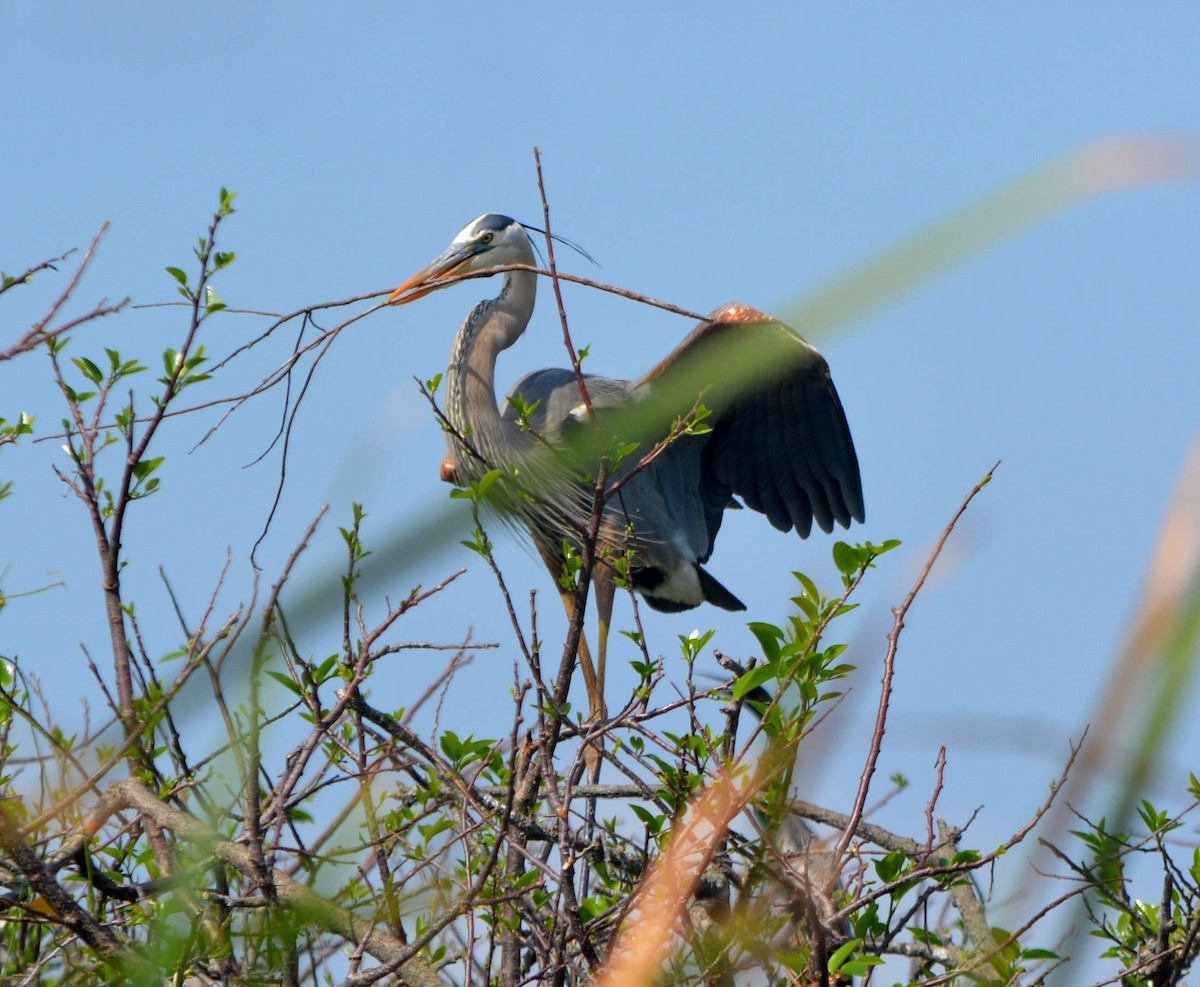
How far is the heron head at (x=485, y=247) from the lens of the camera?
21.7ft

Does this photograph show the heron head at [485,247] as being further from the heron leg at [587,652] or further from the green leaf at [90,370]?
the green leaf at [90,370]

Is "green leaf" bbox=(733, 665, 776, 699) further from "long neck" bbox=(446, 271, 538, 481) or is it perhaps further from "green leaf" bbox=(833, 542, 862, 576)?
"long neck" bbox=(446, 271, 538, 481)

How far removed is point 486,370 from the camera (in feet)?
21.6

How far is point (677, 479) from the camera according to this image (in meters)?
6.80

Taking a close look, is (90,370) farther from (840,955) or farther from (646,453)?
(646,453)

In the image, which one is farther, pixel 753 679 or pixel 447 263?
pixel 447 263

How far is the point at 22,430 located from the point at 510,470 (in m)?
0.98

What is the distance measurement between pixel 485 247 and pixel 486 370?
2.07 ft

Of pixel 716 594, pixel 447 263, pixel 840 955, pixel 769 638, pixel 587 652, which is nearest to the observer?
pixel 840 955

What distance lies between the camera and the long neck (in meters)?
6.47

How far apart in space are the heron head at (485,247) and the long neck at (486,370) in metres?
0.13

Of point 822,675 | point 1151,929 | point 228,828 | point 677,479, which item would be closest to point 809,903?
point 822,675

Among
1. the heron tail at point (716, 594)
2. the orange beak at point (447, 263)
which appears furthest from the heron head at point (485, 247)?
the heron tail at point (716, 594)

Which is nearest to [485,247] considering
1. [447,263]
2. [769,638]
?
[447,263]
